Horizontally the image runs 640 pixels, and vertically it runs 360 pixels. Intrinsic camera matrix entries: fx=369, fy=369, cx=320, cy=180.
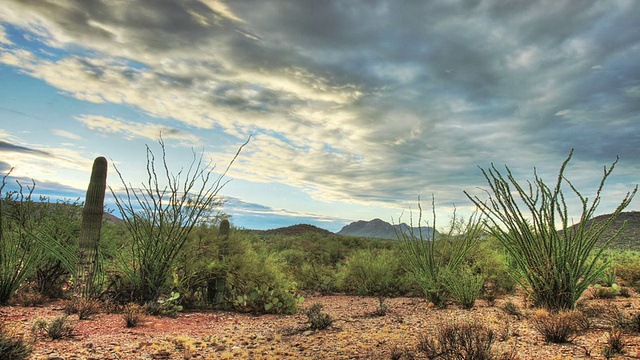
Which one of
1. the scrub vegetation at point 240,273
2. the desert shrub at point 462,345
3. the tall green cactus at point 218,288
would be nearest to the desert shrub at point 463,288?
the scrub vegetation at point 240,273

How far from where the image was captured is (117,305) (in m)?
8.17

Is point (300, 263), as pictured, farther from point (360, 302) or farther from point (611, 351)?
point (611, 351)

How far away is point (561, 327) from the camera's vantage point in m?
5.20

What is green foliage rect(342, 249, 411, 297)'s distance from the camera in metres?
12.7

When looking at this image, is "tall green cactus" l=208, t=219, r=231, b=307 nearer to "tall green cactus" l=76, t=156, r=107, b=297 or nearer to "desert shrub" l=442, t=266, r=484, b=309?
"tall green cactus" l=76, t=156, r=107, b=297

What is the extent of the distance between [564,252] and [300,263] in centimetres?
1193

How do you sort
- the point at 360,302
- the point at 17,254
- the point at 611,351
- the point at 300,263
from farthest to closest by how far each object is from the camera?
1. the point at 300,263
2. the point at 360,302
3. the point at 17,254
4. the point at 611,351

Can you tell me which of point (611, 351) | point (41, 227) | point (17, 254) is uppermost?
point (41, 227)

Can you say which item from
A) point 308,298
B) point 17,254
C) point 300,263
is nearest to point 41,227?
point 17,254

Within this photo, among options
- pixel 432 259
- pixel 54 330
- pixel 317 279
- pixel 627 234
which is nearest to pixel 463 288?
pixel 432 259

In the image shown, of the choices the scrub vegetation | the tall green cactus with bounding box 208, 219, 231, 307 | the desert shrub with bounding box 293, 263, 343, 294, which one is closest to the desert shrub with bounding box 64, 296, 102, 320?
the scrub vegetation

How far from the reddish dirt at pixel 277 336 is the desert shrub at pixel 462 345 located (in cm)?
19

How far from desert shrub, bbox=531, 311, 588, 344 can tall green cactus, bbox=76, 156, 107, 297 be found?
340 inches

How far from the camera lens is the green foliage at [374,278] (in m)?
12.7
